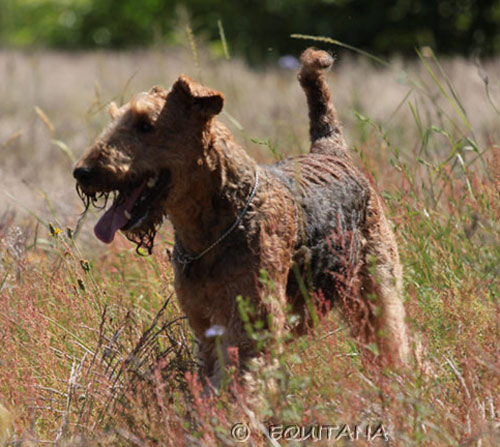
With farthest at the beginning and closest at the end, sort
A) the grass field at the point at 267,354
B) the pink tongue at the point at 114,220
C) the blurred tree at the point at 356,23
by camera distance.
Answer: the blurred tree at the point at 356,23 → the pink tongue at the point at 114,220 → the grass field at the point at 267,354

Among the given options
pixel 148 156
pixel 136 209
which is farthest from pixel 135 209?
pixel 148 156

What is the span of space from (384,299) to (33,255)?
2.24 m

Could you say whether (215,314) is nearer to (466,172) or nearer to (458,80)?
(466,172)

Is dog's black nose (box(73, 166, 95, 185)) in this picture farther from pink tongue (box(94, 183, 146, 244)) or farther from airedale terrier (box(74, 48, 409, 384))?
pink tongue (box(94, 183, 146, 244))

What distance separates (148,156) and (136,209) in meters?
0.21

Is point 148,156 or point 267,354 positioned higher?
point 148,156

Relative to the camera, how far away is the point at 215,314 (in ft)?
10.1

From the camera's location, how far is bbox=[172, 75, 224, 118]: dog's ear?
3072mm

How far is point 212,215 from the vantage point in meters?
3.20

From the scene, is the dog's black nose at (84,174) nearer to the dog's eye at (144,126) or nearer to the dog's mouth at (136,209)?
the dog's mouth at (136,209)

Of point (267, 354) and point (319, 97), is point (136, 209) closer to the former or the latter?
point (267, 354)

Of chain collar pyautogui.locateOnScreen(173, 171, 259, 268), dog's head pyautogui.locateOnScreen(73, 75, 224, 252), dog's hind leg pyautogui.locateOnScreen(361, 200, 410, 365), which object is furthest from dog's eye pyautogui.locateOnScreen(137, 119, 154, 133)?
dog's hind leg pyautogui.locateOnScreen(361, 200, 410, 365)

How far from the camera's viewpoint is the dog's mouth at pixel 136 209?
300 cm

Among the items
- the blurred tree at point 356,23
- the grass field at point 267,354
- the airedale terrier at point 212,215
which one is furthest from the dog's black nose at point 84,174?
the blurred tree at point 356,23
